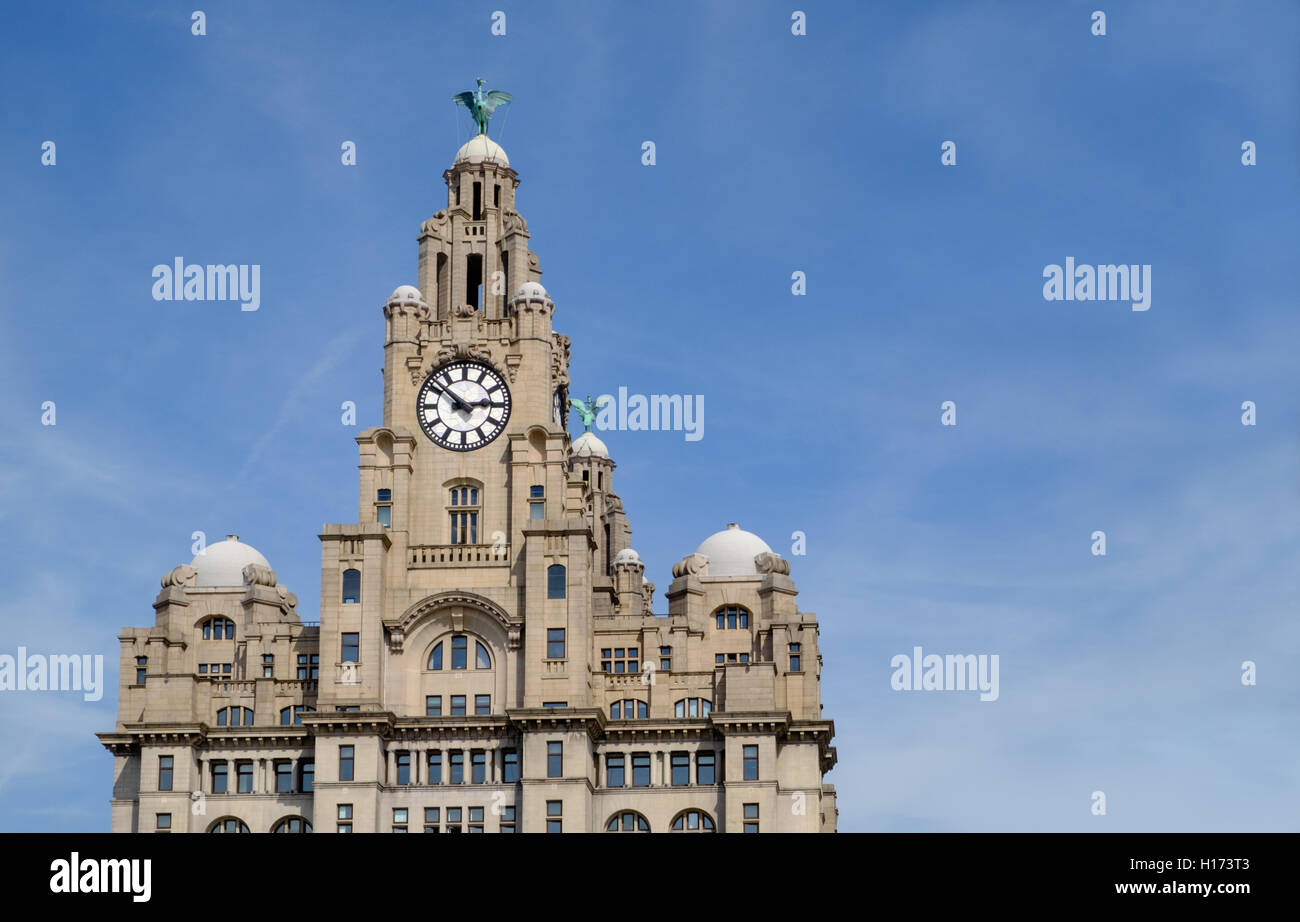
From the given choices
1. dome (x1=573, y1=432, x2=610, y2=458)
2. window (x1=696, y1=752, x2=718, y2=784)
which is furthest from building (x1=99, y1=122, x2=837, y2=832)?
dome (x1=573, y1=432, x2=610, y2=458)

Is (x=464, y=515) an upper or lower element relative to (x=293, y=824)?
upper

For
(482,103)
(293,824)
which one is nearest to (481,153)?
(482,103)

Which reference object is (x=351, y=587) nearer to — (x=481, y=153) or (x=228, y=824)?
(x=228, y=824)

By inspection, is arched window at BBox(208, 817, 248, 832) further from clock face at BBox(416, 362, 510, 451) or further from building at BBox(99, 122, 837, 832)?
clock face at BBox(416, 362, 510, 451)

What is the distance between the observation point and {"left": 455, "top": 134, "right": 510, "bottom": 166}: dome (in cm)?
13912

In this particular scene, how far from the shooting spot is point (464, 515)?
424ft

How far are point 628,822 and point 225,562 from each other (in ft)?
94.1

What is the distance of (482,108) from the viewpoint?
141m

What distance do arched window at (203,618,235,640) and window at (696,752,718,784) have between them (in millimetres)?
27639

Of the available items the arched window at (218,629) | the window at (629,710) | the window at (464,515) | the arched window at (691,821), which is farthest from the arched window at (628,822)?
the arched window at (218,629)
